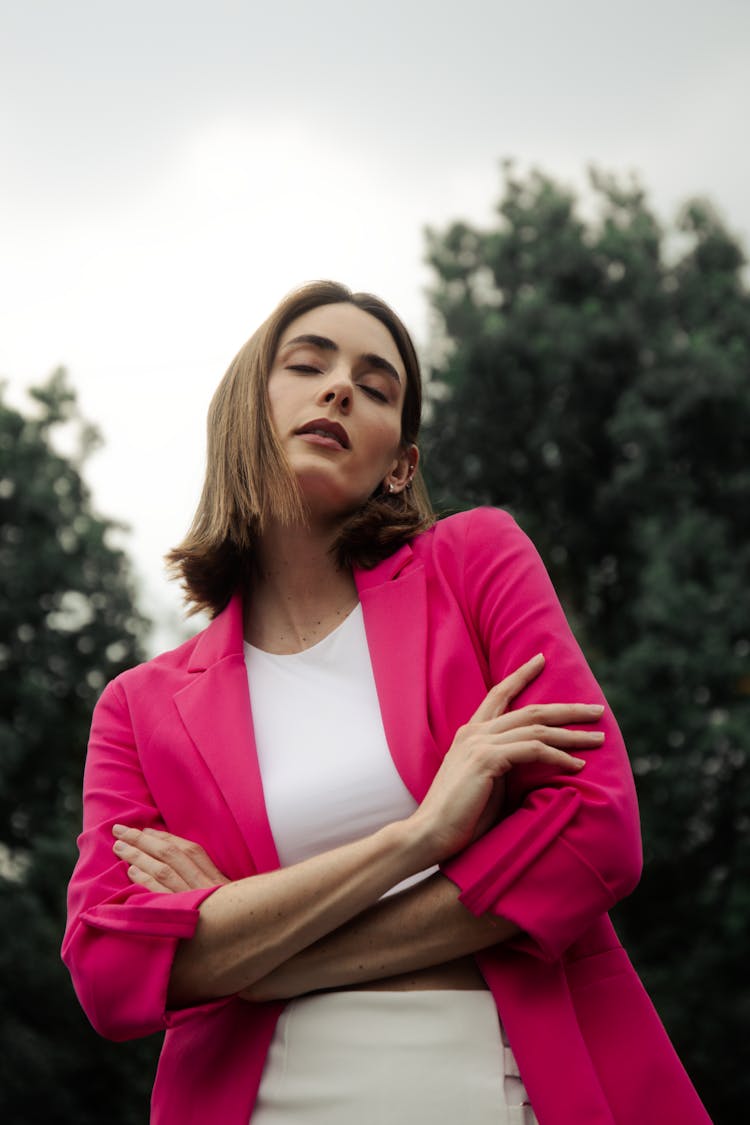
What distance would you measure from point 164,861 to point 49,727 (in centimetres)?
1510

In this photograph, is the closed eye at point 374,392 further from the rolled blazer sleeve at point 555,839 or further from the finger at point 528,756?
the finger at point 528,756

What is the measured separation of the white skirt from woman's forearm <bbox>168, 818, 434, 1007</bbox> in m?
0.13

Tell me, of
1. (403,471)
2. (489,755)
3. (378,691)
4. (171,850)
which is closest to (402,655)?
(378,691)

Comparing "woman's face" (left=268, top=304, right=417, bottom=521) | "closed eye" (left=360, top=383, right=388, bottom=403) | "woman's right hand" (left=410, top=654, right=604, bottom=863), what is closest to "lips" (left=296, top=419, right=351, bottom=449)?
"woman's face" (left=268, top=304, right=417, bottom=521)

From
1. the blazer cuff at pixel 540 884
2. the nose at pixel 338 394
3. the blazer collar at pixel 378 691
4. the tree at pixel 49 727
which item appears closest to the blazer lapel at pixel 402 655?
the blazer collar at pixel 378 691

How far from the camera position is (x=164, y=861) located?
2.07m

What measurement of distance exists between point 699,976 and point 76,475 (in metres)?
11.1

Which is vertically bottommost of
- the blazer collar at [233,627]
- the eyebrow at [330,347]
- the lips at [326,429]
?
the blazer collar at [233,627]

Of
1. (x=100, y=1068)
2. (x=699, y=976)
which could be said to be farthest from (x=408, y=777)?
(x=100, y=1068)

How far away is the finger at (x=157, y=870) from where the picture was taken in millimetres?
2035

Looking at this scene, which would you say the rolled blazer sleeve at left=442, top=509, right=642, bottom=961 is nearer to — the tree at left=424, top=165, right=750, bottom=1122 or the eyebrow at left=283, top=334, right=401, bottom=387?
the eyebrow at left=283, top=334, right=401, bottom=387

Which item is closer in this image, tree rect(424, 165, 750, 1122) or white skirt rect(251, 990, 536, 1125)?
white skirt rect(251, 990, 536, 1125)

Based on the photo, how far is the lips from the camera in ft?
8.09

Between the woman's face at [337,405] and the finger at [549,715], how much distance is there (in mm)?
714
